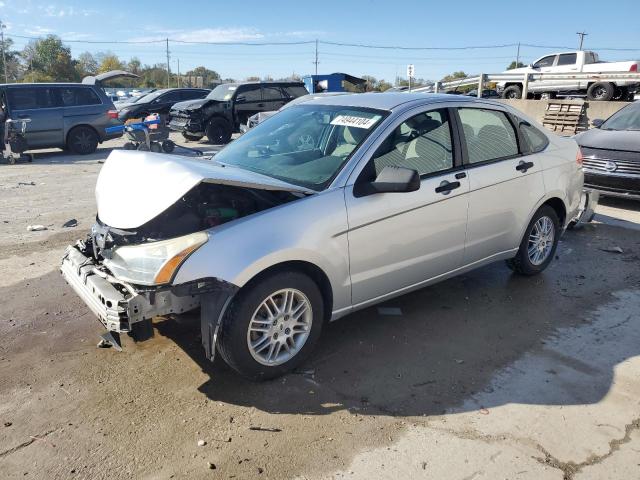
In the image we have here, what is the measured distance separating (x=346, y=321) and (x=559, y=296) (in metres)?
2.13

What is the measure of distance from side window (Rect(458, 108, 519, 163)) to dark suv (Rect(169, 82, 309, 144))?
12.7 meters

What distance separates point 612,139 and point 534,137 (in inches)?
164

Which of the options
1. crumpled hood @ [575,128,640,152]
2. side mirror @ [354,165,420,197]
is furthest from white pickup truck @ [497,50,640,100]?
side mirror @ [354,165,420,197]

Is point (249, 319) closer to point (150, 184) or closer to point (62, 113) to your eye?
point (150, 184)

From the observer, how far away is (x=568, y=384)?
3.50m

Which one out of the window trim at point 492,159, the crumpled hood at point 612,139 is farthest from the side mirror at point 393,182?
the crumpled hood at point 612,139

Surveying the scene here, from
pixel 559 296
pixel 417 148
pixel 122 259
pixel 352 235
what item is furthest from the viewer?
pixel 559 296

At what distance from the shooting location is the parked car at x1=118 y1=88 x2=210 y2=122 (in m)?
18.7

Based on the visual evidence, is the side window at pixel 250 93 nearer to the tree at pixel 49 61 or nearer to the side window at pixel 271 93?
the side window at pixel 271 93

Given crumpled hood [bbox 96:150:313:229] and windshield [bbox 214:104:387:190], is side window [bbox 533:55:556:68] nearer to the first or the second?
windshield [bbox 214:104:387:190]

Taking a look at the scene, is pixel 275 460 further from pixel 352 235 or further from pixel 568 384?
pixel 568 384

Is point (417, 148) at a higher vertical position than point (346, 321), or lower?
higher

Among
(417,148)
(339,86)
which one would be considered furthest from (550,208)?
(339,86)

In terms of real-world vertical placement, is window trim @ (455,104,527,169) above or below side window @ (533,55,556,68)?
below
